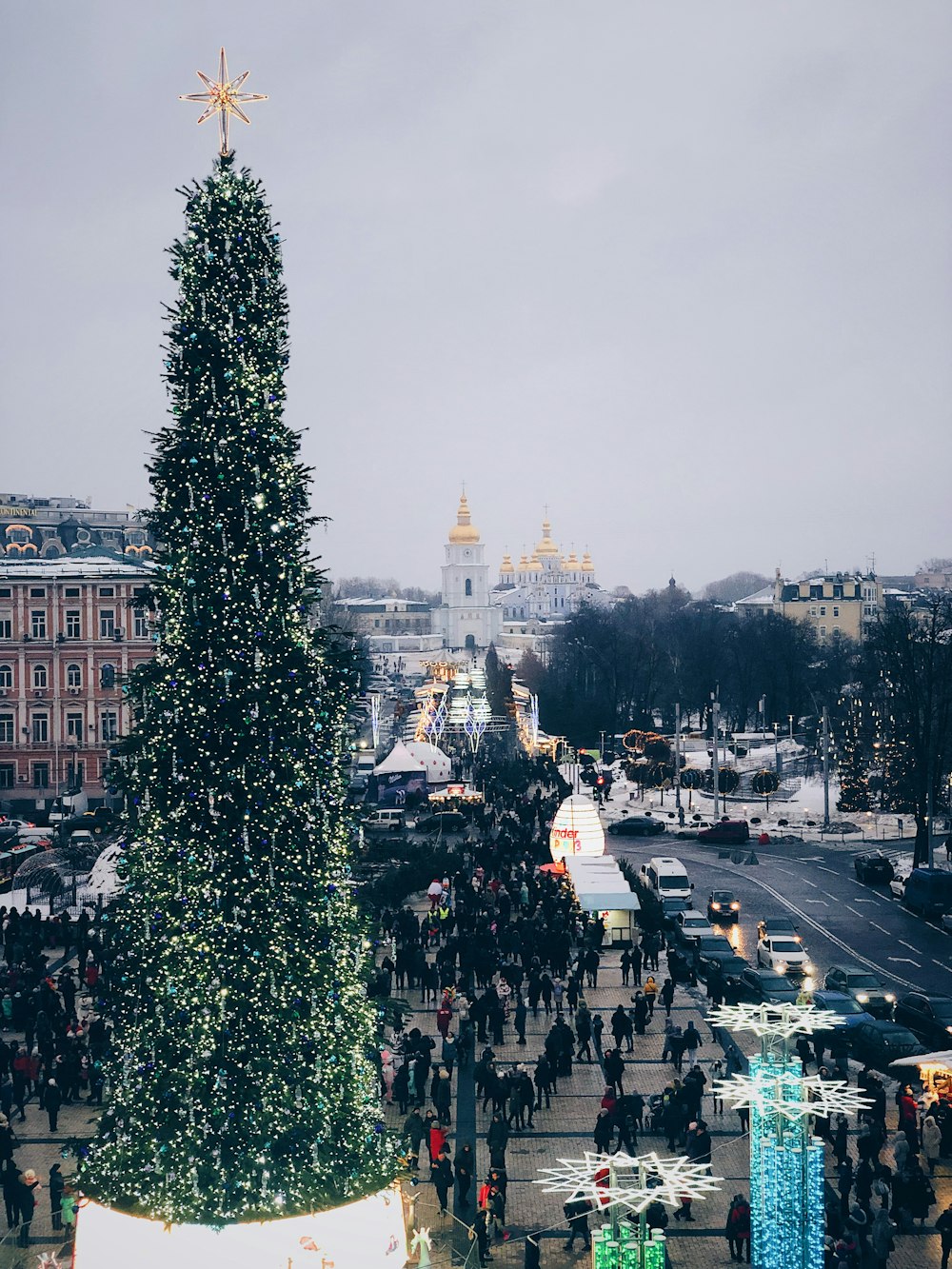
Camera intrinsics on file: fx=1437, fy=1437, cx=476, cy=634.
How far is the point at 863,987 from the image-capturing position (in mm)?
22156

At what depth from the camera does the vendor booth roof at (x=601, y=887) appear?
1040 inches

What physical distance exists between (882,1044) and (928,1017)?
1.58 meters

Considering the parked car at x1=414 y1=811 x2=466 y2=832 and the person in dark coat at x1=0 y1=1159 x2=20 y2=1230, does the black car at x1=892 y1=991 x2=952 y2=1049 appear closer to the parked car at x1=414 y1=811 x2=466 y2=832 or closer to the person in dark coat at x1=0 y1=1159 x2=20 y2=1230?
the person in dark coat at x1=0 y1=1159 x2=20 y2=1230

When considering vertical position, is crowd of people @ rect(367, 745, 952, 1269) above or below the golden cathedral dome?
below

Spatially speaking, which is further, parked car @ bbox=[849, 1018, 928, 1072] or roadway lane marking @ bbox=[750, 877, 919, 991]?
roadway lane marking @ bbox=[750, 877, 919, 991]

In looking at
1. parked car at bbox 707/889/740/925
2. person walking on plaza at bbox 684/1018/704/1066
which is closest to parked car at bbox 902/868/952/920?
parked car at bbox 707/889/740/925

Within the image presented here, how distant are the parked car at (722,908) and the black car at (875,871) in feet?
16.2

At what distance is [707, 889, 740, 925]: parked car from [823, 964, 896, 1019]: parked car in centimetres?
556

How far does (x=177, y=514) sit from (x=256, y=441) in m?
0.82

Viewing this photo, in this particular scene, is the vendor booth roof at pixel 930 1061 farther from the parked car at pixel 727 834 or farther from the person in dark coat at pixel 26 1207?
the parked car at pixel 727 834

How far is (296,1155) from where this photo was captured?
10.9m

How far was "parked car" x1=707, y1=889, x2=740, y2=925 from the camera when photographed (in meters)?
29.5

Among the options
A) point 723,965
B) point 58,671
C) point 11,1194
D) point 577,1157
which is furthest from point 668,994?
point 58,671

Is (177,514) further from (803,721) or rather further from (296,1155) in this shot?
(803,721)
